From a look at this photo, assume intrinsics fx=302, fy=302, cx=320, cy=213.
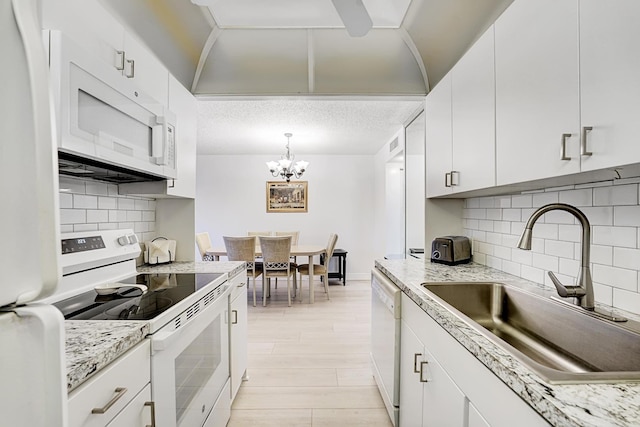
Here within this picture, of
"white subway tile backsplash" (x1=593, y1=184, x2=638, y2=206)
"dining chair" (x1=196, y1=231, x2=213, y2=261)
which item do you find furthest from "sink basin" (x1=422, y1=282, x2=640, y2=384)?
"dining chair" (x1=196, y1=231, x2=213, y2=261)

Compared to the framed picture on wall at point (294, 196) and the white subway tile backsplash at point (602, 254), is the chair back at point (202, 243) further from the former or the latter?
the white subway tile backsplash at point (602, 254)

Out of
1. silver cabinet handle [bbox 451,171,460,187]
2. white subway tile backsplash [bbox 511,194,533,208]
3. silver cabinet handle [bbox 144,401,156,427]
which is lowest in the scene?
silver cabinet handle [bbox 144,401,156,427]

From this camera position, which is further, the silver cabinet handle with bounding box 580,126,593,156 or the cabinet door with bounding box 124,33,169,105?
the cabinet door with bounding box 124,33,169,105

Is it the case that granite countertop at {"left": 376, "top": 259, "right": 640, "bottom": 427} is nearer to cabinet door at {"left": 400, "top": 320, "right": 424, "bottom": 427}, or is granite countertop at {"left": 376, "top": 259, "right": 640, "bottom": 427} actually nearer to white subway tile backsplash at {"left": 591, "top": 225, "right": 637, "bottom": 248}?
cabinet door at {"left": 400, "top": 320, "right": 424, "bottom": 427}

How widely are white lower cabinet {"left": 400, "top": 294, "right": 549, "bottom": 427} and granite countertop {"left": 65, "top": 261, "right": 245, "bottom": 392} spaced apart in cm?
98

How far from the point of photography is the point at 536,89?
108 cm

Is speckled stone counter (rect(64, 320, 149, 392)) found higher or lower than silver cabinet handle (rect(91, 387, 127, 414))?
higher

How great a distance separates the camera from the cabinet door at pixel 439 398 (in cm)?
93

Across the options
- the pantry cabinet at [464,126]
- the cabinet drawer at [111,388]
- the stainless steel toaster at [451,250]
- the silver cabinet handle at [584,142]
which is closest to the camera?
the cabinet drawer at [111,388]

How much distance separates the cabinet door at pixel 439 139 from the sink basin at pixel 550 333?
662 mm

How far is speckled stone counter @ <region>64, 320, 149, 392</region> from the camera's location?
2.25 ft

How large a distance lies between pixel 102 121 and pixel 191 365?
1022 mm

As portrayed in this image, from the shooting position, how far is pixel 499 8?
1.54 metres

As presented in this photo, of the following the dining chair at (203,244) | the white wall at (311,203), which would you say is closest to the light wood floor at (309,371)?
the dining chair at (203,244)
